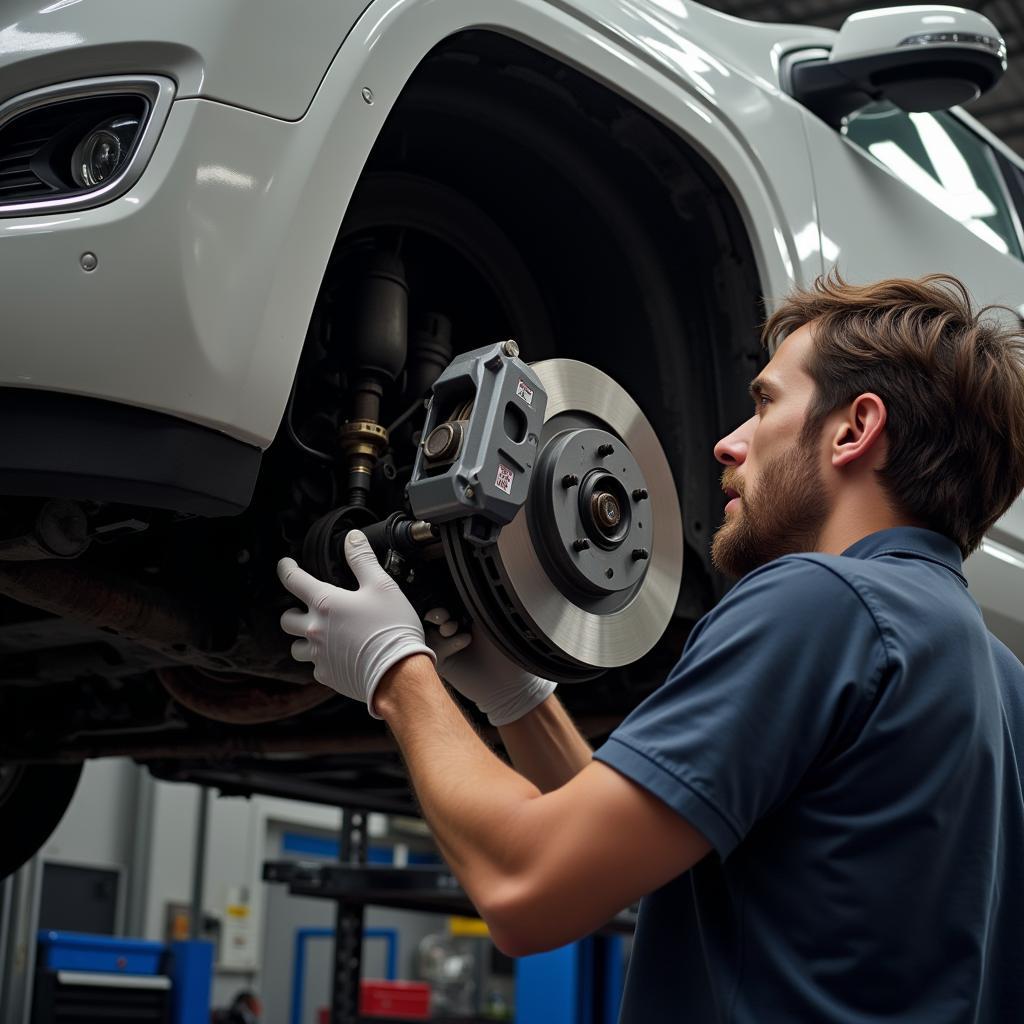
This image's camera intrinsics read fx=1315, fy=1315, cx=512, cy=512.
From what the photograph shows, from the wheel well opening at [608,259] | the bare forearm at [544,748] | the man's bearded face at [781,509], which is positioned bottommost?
the bare forearm at [544,748]

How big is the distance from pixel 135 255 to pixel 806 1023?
766mm

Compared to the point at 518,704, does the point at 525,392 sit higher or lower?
higher

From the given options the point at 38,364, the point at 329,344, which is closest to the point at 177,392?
the point at 38,364

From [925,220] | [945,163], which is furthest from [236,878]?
[925,220]

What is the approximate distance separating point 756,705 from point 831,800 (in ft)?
0.33

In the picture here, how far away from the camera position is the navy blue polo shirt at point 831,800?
86 centimetres

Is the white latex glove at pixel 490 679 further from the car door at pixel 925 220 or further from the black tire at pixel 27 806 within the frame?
the black tire at pixel 27 806

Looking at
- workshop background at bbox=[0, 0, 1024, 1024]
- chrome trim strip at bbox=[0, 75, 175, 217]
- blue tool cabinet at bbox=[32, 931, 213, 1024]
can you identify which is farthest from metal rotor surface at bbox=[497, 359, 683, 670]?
workshop background at bbox=[0, 0, 1024, 1024]

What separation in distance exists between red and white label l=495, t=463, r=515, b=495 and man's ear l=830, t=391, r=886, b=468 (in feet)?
0.92

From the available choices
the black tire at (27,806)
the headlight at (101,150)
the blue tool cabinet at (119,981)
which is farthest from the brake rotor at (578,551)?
the blue tool cabinet at (119,981)

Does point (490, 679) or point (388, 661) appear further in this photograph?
point (490, 679)

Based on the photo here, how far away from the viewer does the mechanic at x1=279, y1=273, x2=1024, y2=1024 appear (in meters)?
0.85

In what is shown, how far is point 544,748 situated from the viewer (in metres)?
1.35

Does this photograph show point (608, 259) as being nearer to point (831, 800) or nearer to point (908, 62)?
point (908, 62)
